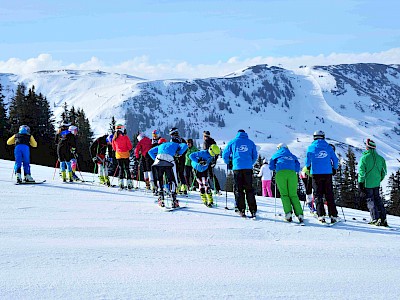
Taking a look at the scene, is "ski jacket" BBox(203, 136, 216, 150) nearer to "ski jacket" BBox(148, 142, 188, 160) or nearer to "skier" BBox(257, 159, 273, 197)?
"ski jacket" BBox(148, 142, 188, 160)

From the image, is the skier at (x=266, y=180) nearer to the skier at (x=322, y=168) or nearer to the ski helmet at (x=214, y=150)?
the ski helmet at (x=214, y=150)

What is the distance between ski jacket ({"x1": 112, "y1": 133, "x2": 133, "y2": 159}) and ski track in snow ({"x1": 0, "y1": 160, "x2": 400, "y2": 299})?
293 centimetres

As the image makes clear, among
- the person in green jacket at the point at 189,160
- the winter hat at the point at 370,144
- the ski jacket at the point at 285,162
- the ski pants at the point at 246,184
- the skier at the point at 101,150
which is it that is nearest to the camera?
the ski jacket at the point at 285,162

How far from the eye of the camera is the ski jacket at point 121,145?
14.0m

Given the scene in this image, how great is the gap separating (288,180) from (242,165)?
45.5 inches

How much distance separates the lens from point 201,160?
40.4 feet

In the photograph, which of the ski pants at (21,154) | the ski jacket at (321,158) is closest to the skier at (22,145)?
the ski pants at (21,154)

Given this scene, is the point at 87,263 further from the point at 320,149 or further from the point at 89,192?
the point at 89,192

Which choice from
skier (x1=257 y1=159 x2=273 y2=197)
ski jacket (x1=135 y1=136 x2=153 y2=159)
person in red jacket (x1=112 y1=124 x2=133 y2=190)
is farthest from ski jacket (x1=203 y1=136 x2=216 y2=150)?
skier (x1=257 y1=159 x2=273 y2=197)

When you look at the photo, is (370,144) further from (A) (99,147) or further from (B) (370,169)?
(A) (99,147)

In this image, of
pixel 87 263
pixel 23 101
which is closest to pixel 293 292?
pixel 87 263

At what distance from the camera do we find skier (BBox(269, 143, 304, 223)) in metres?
10.3

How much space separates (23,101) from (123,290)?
5220 cm

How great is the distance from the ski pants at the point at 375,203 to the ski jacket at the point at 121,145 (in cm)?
738
